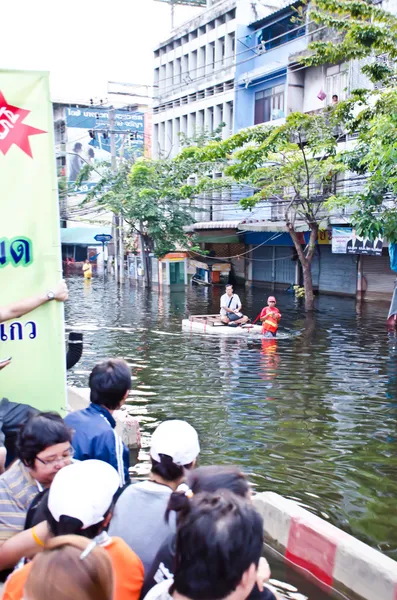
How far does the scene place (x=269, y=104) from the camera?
114ft

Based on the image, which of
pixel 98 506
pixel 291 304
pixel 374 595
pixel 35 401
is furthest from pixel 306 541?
pixel 291 304

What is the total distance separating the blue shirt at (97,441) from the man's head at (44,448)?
1.74 ft

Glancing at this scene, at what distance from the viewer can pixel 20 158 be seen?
4.85 meters

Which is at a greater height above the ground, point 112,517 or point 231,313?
point 112,517

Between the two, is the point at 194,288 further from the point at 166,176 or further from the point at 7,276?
the point at 7,276

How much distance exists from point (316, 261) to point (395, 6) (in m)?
12.9

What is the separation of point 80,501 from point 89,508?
0.05 meters

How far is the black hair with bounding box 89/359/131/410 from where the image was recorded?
172 inches

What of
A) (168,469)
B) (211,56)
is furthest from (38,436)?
(211,56)

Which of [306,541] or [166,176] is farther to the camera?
[166,176]

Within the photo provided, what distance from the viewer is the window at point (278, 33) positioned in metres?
33.4

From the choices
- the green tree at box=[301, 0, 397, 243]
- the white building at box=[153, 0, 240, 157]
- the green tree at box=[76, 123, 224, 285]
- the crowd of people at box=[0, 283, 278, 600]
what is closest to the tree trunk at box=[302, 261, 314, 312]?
the green tree at box=[301, 0, 397, 243]

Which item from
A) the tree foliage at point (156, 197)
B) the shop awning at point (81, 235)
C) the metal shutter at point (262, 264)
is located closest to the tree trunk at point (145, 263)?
the tree foliage at point (156, 197)

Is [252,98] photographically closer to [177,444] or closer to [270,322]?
[270,322]
